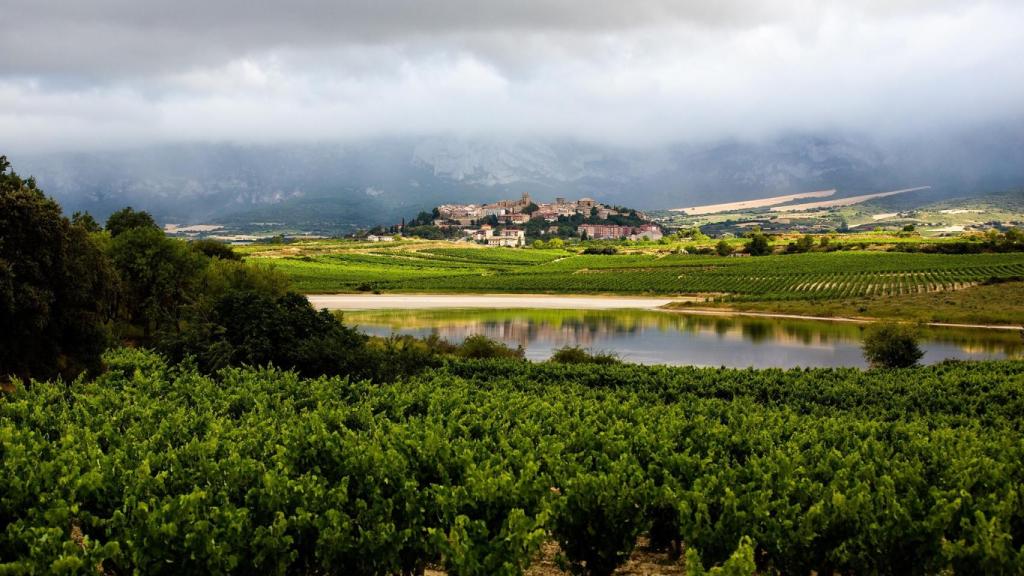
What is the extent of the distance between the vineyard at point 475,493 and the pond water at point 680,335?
35.8 m

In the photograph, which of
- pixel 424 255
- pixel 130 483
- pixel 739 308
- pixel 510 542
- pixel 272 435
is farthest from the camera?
pixel 424 255

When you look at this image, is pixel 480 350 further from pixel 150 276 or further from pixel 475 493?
pixel 475 493

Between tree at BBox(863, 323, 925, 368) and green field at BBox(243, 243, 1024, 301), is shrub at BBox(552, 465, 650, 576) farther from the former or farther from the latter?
green field at BBox(243, 243, 1024, 301)

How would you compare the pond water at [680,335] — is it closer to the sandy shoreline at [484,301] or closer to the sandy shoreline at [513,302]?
the sandy shoreline at [513,302]

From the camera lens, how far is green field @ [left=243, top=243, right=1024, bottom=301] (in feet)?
312

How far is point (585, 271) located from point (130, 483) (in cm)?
11321

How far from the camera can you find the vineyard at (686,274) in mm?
95312

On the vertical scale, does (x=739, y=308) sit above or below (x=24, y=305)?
below

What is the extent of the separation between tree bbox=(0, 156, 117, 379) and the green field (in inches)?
2726

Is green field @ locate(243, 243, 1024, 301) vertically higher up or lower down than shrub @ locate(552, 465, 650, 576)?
lower down

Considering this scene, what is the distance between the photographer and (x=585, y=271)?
123 m

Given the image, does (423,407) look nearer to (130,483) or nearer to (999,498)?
(130,483)

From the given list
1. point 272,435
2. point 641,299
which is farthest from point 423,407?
point 641,299

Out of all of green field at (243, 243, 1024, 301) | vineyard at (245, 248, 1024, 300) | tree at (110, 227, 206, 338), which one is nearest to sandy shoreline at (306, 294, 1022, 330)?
green field at (243, 243, 1024, 301)
